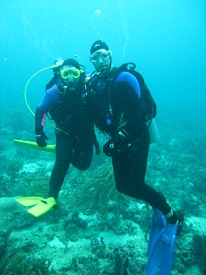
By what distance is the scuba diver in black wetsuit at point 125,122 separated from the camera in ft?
10.6

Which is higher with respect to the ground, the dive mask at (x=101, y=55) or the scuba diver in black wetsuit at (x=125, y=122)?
the dive mask at (x=101, y=55)

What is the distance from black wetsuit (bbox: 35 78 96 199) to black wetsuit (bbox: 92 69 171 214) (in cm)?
39

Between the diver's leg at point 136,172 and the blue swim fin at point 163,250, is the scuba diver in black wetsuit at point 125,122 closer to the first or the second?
the diver's leg at point 136,172

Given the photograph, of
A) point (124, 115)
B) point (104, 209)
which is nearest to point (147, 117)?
point (124, 115)

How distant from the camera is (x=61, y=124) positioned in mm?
4051

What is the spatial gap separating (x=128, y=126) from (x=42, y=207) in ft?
6.39

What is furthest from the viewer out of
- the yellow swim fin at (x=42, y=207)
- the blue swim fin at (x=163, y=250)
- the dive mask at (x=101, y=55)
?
the dive mask at (x=101, y=55)

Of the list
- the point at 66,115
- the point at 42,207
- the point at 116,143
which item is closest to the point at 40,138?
the point at 66,115

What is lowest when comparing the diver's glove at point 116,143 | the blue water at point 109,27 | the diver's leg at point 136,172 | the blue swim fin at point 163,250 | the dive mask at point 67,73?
the blue swim fin at point 163,250

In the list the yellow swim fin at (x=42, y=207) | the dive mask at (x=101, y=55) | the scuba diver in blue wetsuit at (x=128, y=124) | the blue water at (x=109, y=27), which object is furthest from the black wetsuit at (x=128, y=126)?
the blue water at (x=109, y=27)

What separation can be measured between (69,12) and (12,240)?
88.8 m

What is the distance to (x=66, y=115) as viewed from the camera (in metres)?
4.00

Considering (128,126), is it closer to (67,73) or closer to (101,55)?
(101,55)

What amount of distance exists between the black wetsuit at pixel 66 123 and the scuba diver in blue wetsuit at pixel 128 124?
1.13 ft
